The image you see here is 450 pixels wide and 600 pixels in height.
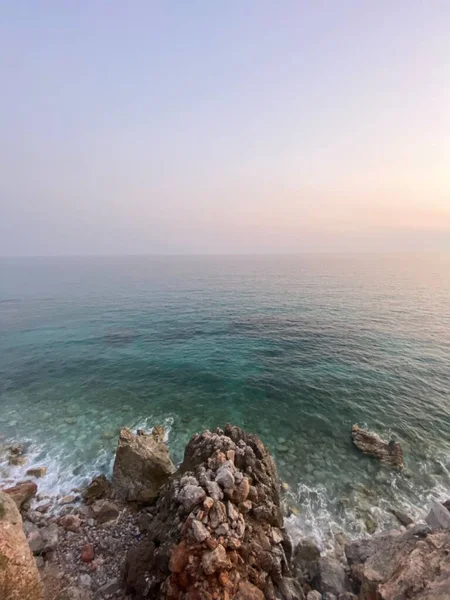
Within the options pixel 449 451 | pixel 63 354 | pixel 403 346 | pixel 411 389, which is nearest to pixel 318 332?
pixel 403 346

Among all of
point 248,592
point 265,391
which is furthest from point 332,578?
point 265,391

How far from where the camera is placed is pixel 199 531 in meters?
11.9

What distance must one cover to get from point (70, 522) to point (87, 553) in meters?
2.82

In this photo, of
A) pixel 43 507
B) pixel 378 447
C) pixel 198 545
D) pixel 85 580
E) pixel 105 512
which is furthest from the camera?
pixel 378 447

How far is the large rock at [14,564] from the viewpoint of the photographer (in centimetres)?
1073

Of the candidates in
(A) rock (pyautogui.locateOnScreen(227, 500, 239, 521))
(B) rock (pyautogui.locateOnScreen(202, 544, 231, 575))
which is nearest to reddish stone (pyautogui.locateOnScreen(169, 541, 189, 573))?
(B) rock (pyautogui.locateOnScreen(202, 544, 231, 575))

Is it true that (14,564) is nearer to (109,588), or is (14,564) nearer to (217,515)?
(109,588)

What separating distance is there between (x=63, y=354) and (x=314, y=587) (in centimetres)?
4439

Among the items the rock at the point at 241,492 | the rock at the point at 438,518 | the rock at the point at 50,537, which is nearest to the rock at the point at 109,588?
the rock at the point at 50,537

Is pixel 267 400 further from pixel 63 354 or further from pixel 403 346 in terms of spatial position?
pixel 63 354

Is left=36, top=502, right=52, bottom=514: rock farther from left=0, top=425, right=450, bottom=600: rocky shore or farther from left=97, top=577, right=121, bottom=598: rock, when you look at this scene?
left=97, top=577, right=121, bottom=598: rock

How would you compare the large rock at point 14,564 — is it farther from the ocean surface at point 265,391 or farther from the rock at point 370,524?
the rock at point 370,524

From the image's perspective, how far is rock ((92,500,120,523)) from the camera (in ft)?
57.2

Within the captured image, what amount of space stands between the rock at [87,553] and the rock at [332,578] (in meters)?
12.3
